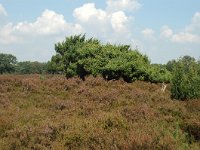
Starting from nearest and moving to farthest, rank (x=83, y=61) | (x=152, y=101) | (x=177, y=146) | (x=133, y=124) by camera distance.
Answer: (x=177, y=146) < (x=133, y=124) < (x=152, y=101) < (x=83, y=61)

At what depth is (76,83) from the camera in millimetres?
21234

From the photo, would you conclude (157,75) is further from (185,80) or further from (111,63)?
(185,80)

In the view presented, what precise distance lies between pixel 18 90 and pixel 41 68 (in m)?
63.4

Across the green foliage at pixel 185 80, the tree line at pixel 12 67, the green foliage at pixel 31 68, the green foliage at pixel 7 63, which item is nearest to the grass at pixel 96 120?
the green foliage at pixel 185 80

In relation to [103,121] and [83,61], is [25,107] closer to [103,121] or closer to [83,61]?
[103,121]

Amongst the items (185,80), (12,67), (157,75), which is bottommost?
(185,80)

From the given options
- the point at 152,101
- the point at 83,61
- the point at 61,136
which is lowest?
the point at 61,136

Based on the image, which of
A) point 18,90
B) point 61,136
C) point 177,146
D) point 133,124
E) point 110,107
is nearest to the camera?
point 177,146

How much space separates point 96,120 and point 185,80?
6657mm

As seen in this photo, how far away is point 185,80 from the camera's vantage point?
16.7 m

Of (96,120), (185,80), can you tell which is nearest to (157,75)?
(185,80)

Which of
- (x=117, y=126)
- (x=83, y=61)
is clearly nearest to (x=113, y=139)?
(x=117, y=126)

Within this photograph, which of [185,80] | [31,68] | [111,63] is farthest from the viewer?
[31,68]

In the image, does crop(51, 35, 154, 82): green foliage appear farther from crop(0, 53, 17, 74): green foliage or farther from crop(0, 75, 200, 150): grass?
crop(0, 53, 17, 74): green foliage
